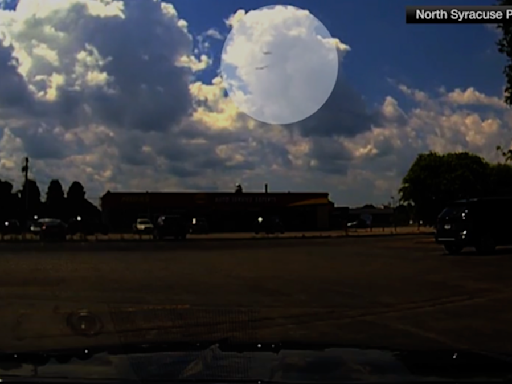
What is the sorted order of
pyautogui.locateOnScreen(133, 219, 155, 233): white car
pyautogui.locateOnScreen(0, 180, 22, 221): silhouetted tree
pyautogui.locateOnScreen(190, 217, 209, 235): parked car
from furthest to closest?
pyautogui.locateOnScreen(0, 180, 22, 221): silhouetted tree → pyautogui.locateOnScreen(190, 217, 209, 235): parked car → pyautogui.locateOnScreen(133, 219, 155, 233): white car

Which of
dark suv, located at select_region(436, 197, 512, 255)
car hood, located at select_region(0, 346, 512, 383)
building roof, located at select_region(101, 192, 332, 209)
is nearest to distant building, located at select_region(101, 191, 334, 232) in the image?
building roof, located at select_region(101, 192, 332, 209)

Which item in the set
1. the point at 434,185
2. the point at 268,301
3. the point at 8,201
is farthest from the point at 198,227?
the point at 268,301

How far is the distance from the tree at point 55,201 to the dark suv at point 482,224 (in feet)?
295

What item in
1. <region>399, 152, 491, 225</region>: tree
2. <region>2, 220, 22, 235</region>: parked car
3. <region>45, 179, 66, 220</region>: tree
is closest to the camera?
<region>399, 152, 491, 225</region>: tree

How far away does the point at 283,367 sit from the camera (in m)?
3.99

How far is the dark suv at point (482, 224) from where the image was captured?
27844 mm

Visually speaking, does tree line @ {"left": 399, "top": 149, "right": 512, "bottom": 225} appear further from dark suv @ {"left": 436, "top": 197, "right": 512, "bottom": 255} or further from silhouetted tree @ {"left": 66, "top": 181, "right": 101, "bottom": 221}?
silhouetted tree @ {"left": 66, "top": 181, "right": 101, "bottom": 221}

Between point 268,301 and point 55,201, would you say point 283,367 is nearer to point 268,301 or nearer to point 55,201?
point 268,301

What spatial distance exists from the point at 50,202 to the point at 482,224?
95.0 m

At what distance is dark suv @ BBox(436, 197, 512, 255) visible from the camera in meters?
27.8

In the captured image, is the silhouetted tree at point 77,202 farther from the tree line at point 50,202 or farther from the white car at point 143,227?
the white car at point 143,227

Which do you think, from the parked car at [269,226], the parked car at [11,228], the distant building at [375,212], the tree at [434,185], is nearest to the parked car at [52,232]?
the parked car at [11,228]

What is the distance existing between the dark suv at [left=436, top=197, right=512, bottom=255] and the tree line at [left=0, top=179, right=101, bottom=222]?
82.3 m

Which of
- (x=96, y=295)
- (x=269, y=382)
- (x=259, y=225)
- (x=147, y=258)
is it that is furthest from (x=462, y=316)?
(x=259, y=225)
